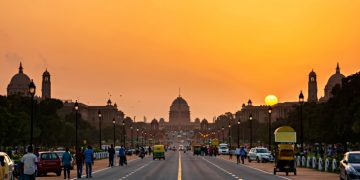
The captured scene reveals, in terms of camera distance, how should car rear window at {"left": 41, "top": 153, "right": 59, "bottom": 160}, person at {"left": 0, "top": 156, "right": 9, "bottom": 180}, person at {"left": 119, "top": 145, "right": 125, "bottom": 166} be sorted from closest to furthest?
person at {"left": 0, "top": 156, "right": 9, "bottom": 180} < car rear window at {"left": 41, "top": 153, "right": 59, "bottom": 160} < person at {"left": 119, "top": 145, "right": 125, "bottom": 166}

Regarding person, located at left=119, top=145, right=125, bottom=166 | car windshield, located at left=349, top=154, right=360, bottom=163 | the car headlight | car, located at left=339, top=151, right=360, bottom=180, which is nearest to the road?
person, located at left=119, top=145, right=125, bottom=166

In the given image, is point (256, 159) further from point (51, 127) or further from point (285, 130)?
point (51, 127)

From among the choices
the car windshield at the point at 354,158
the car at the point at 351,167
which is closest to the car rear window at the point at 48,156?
the car at the point at 351,167

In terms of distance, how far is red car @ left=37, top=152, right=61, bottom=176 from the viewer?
5297 centimetres

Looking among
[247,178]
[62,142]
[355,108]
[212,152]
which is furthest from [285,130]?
[62,142]

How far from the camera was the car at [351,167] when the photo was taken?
122 ft

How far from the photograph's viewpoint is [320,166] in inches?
2431

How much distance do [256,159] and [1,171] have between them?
63.0m

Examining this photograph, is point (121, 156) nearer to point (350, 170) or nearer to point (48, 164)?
point (48, 164)

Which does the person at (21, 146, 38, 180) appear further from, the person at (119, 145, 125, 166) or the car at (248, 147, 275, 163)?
the car at (248, 147, 275, 163)

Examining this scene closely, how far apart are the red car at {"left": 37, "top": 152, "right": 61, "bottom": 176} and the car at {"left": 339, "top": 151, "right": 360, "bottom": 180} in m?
20.5

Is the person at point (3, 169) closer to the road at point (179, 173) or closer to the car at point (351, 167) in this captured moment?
the road at point (179, 173)

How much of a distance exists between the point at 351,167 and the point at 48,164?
22.5 meters

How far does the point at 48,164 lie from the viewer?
5316cm
